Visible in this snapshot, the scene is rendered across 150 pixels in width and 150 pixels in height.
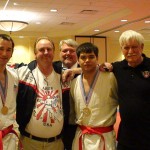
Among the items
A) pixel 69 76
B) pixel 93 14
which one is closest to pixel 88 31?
pixel 93 14

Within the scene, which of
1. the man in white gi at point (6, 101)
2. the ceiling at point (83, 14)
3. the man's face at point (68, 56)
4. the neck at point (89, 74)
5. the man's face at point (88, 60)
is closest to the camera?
the man in white gi at point (6, 101)

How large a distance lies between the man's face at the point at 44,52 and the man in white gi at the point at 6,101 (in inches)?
10.1

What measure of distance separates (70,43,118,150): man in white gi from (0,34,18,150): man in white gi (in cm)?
53

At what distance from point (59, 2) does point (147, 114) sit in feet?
16.9

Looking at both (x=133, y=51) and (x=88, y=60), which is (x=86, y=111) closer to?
(x=88, y=60)

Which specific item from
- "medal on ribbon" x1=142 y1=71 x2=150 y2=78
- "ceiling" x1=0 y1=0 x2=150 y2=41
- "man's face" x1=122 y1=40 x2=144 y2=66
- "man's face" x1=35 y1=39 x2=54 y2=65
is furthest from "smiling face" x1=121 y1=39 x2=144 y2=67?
"ceiling" x1=0 y1=0 x2=150 y2=41

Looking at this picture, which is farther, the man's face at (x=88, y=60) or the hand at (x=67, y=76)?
the hand at (x=67, y=76)

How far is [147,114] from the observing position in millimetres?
2238

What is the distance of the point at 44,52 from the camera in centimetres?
253

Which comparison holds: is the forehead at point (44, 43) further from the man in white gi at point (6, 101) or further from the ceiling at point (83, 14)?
the ceiling at point (83, 14)

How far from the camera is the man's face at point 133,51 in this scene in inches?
90.6

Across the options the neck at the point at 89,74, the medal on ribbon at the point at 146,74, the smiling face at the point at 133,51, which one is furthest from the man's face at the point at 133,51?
the neck at the point at 89,74

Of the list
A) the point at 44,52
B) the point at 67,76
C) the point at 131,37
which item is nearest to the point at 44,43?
the point at 44,52

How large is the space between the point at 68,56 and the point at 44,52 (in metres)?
0.86
